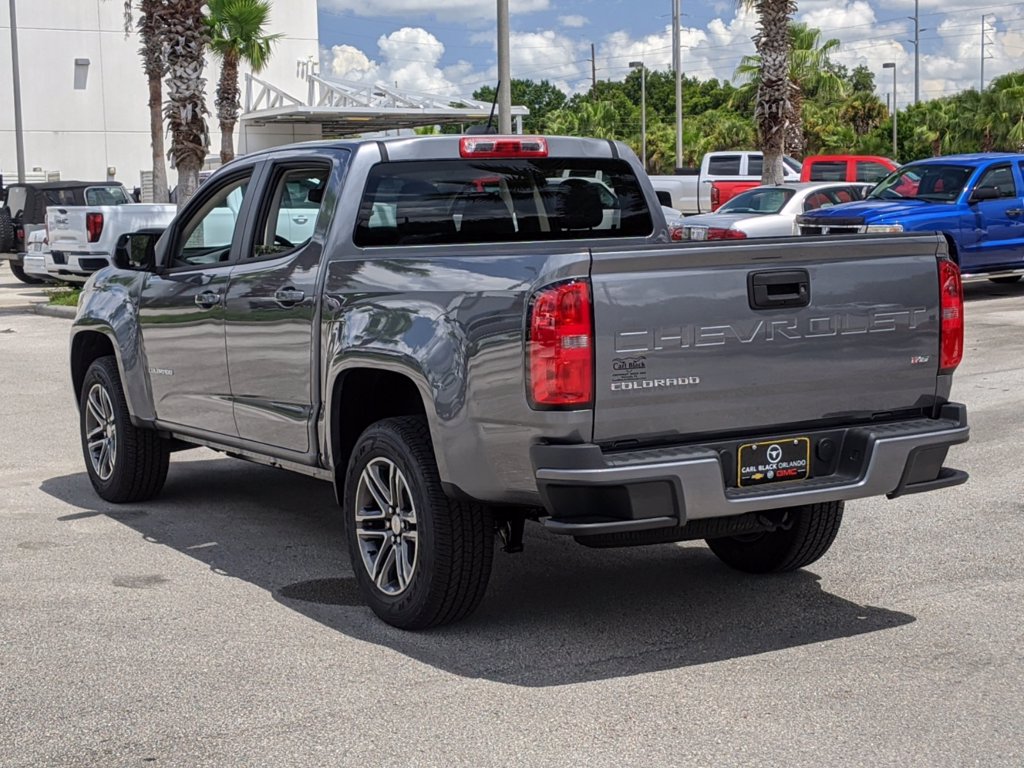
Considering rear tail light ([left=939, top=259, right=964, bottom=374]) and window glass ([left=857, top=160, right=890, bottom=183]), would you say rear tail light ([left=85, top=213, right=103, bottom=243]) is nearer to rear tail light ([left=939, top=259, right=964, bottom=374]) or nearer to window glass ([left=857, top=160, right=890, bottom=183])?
window glass ([left=857, top=160, right=890, bottom=183])

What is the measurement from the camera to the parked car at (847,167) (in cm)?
3188

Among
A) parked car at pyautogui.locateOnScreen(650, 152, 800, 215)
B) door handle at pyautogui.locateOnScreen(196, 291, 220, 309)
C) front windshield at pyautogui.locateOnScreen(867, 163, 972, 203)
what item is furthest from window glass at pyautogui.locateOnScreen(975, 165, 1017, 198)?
door handle at pyautogui.locateOnScreen(196, 291, 220, 309)

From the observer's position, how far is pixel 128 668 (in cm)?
532

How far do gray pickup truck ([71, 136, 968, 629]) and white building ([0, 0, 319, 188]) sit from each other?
46.5 meters

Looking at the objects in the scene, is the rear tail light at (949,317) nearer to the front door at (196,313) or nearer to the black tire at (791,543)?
the black tire at (791,543)

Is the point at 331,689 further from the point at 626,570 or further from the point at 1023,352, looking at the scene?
the point at 1023,352

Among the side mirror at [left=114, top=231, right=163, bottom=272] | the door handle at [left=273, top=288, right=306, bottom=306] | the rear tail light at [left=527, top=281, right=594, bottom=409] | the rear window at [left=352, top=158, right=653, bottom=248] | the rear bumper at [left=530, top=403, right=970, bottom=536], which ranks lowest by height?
the rear bumper at [left=530, top=403, right=970, bottom=536]

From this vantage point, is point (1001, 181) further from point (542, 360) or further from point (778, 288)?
point (542, 360)

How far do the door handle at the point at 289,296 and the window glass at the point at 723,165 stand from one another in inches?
1204

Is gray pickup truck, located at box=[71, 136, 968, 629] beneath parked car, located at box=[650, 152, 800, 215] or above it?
beneath

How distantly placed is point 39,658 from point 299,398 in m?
1.61

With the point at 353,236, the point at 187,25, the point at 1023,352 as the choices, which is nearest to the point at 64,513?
the point at 353,236

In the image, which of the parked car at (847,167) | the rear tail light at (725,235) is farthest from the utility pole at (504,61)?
the parked car at (847,167)

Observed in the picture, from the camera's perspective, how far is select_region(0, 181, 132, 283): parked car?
90.9 feet
